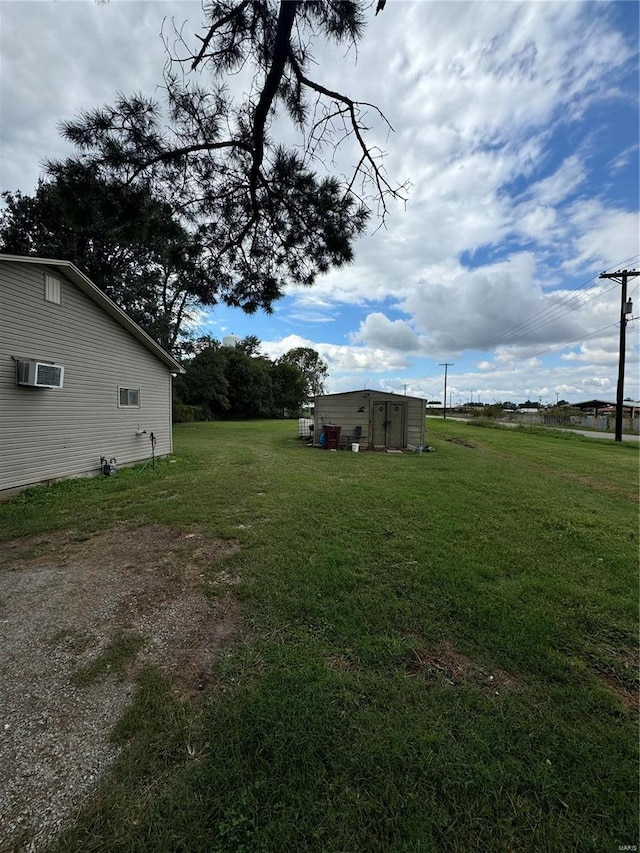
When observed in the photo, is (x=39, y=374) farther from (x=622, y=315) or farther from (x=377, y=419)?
(x=622, y=315)

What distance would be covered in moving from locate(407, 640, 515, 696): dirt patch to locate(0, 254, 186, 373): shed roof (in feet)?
26.6

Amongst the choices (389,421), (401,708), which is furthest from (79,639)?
(389,421)

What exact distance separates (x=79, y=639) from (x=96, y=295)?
299 inches

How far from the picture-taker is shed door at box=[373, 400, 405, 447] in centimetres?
1298

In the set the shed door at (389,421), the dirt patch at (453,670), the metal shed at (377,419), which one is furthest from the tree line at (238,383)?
the dirt patch at (453,670)

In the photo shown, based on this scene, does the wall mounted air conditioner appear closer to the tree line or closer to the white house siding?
the white house siding

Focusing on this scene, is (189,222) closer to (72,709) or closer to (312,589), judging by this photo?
(312,589)

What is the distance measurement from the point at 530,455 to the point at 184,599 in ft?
39.8

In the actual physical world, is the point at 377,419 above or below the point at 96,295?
below

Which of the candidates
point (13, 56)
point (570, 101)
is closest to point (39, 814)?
point (13, 56)

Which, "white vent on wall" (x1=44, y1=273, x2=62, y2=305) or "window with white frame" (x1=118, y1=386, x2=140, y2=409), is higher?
"white vent on wall" (x1=44, y1=273, x2=62, y2=305)

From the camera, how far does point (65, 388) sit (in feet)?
23.2

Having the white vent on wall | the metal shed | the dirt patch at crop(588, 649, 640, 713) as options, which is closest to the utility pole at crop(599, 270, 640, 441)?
the metal shed

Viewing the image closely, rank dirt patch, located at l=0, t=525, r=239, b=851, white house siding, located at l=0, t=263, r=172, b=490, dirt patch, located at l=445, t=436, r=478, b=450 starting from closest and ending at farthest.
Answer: dirt patch, located at l=0, t=525, r=239, b=851
white house siding, located at l=0, t=263, r=172, b=490
dirt patch, located at l=445, t=436, r=478, b=450
